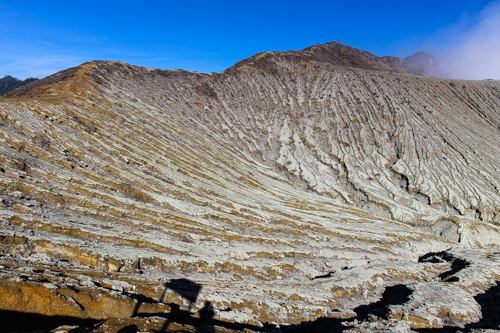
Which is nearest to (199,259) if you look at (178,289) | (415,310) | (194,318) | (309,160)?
(178,289)

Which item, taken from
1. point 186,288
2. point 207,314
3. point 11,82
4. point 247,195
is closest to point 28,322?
point 207,314

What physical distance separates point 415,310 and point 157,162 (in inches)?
783

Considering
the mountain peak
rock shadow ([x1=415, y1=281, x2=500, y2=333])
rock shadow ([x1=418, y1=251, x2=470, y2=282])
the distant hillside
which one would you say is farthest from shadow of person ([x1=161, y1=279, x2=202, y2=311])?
the distant hillside

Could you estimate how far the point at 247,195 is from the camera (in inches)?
982

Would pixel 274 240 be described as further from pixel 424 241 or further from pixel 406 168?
pixel 406 168

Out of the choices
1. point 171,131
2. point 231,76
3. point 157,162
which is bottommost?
Result: point 157,162

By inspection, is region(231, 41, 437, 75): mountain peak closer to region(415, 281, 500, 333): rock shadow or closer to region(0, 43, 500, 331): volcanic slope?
region(0, 43, 500, 331): volcanic slope

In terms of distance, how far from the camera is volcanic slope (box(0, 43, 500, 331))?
35.2ft

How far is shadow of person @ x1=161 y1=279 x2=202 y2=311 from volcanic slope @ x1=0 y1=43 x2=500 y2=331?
0.23 metres

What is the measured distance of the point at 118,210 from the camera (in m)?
15.4

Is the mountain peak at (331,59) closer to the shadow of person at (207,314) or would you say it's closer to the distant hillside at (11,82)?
the shadow of person at (207,314)

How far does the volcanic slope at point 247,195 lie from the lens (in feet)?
35.2

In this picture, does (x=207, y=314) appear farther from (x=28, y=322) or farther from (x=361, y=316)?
(x=361, y=316)

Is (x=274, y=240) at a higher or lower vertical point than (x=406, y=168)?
lower
